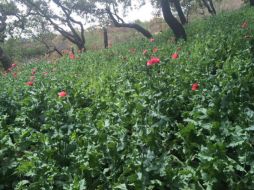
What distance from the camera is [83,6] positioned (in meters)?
24.2

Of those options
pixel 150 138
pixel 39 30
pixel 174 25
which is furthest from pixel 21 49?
pixel 150 138

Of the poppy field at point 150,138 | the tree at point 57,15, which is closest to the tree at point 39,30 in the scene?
the tree at point 57,15

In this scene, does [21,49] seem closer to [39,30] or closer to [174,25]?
[39,30]

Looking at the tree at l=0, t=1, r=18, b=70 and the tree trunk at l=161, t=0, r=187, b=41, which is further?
the tree at l=0, t=1, r=18, b=70

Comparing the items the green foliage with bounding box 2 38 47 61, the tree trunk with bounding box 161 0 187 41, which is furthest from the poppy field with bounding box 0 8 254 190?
the green foliage with bounding box 2 38 47 61

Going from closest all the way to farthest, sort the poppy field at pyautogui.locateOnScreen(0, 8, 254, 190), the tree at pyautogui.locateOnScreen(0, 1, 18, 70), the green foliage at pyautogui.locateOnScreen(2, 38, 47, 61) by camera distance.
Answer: the poppy field at pyautogui.locateOnScreen(0, 8, 254, 190) < the tree at pyautogui.locateOnScreen(0, 1, 18, 70) < the green foliage at pyautogui.locateOnScreen(2, 38, 47, 61)

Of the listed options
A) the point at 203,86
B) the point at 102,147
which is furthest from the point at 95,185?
the point at 203,86

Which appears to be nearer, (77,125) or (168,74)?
(77,125)

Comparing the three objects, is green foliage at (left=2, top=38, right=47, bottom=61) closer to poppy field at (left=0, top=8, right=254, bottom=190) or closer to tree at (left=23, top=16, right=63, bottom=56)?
tree at (left=23, top=16, right=63, bottom=56)

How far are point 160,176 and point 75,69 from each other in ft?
25.5

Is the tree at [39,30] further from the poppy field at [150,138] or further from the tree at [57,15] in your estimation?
the poppy field at [150,138]

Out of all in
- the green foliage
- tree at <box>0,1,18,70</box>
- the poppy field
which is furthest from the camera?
the green foliage

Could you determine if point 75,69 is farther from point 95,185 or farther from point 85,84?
point 95,185

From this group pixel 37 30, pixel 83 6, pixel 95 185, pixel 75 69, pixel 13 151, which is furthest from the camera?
pixel 37 30
